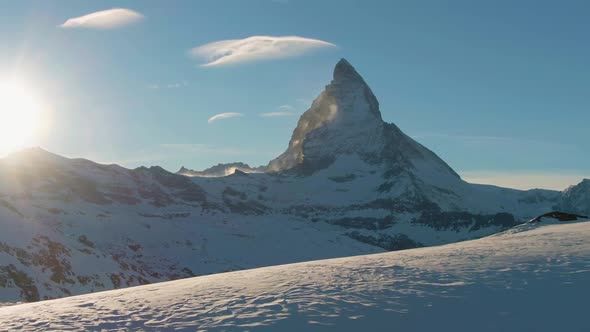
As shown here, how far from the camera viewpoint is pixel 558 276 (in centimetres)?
2402

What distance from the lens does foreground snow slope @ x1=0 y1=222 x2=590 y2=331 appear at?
1920 centimetres

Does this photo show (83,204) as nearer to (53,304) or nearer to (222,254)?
(222,254)

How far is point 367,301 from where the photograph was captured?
21406 millimetres

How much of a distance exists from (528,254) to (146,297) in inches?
738

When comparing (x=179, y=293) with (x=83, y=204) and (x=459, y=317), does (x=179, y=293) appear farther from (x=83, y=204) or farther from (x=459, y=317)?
(x=83, y=204)

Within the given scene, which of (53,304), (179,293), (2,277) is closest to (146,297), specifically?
(179,293)

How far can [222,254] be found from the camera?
5497 inches

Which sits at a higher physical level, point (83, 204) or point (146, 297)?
point (83, 204)

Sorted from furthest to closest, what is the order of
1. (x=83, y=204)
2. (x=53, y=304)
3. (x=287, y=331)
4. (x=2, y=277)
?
(x=83, y=204), (x=2, y=277), (x=53, y=304), (x=287, y=331)

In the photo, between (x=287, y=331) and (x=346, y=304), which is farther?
(x=346, y=304)

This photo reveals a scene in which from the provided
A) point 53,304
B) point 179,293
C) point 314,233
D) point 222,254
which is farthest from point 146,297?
point 314,233

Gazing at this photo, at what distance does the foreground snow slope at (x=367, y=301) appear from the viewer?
1920cm

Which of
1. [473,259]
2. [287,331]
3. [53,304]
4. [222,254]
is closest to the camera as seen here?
[287,331]

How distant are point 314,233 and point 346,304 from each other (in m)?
A: 161
